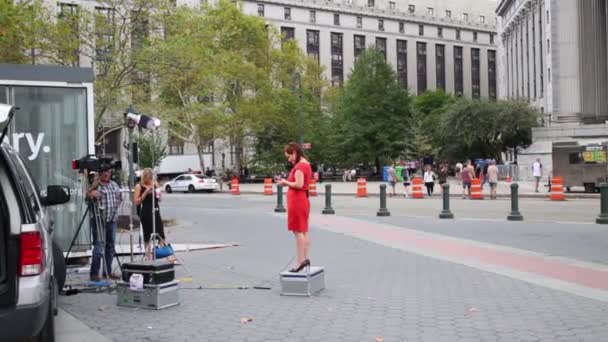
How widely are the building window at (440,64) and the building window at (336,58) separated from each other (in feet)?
64.6

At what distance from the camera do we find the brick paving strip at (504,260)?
369 inches

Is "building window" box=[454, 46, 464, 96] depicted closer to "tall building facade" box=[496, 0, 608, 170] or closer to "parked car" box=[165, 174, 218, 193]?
"tall building facade" box=[496, 0, 608, 170]

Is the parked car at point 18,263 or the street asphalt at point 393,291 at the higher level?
the parked car at point 18,263

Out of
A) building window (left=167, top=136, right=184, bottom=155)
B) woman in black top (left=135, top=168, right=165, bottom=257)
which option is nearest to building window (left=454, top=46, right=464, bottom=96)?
building window (left=167, top=136, right=184, bottom=155)

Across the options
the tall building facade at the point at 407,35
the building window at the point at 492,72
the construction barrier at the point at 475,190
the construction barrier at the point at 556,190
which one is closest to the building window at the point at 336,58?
the tall building facade at the point at 407,35

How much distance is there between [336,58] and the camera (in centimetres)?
10250

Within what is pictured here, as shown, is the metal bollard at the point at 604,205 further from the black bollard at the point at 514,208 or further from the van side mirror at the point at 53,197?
the van side mirror at the point at 53,197

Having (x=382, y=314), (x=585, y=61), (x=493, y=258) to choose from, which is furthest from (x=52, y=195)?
(x=585, y=61)

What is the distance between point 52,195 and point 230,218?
51.5 feet

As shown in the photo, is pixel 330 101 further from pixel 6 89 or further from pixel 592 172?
pixel 6 89

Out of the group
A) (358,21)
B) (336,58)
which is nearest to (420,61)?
(358,21)

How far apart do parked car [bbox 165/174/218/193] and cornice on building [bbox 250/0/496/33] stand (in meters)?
50.6

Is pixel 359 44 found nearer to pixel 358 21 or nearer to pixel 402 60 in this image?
pixel 358 21

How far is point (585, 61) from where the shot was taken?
53406 mm
